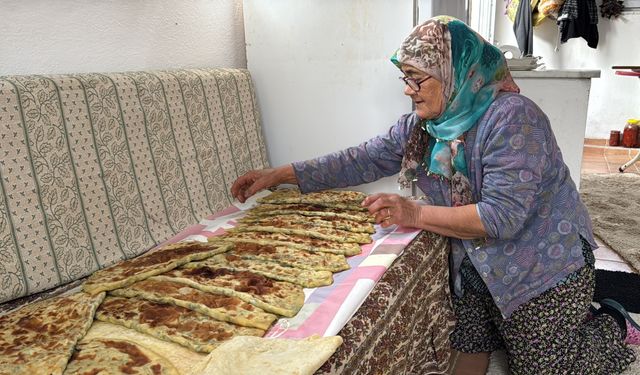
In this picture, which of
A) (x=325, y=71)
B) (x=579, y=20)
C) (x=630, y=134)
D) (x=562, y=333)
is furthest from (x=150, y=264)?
(x=630, y=134)

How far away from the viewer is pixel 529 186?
149cm

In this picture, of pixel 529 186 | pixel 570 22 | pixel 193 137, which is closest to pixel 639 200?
pixel 570 22

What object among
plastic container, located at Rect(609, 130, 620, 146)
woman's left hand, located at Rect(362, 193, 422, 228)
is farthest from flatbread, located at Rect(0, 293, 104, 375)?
plastic container, located at Rect(609, 130, 620, 146)

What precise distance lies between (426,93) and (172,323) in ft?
3.33

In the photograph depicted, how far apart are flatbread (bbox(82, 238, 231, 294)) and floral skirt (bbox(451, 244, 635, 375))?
3.07 ft

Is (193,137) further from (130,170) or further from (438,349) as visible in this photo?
(438,349)

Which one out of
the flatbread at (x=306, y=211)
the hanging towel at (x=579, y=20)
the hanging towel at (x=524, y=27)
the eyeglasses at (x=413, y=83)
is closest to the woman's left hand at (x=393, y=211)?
the flatbread at (x=306, y=211)

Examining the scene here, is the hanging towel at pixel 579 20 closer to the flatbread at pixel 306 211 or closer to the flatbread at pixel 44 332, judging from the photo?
the flatbread at pixel 306 211

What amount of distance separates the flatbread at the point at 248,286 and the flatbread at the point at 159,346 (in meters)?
0.19

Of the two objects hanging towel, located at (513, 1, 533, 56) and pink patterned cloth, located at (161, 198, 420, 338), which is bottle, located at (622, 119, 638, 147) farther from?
pink patterned cloth, located at (161, 198, 420, 338)

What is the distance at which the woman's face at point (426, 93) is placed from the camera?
1.57 metres

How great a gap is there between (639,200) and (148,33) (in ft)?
12.7

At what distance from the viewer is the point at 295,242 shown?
5.05 ft

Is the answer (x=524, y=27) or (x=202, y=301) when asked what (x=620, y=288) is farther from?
(x=524, y=27)
